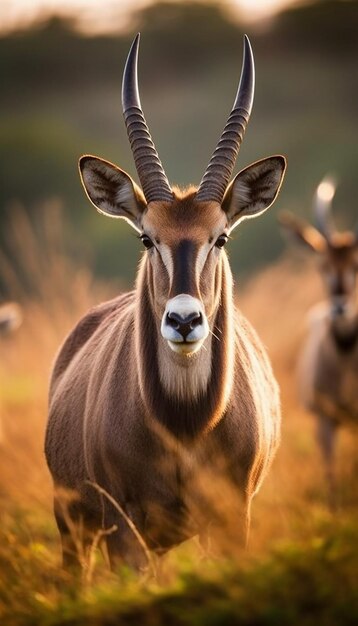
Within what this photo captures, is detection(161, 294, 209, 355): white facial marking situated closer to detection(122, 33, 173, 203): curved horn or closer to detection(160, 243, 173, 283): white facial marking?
detection(160, 243, 173, 283): white facial marking

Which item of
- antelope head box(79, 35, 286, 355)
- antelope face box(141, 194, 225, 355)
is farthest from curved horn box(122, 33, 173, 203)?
antelope face box(141, 194, 225, 355)

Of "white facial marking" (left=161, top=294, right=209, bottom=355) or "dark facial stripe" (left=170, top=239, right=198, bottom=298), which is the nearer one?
"white facial marking" (left=161, top=294, right=209, bottom=355)

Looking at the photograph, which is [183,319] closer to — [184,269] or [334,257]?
[184,269]

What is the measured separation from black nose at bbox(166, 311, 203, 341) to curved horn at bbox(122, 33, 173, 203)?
3.49 ft

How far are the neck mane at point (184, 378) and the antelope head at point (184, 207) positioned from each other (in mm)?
144

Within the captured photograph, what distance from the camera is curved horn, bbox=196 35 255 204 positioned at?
685 cm

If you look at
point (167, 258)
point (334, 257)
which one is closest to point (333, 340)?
point (334, 257)

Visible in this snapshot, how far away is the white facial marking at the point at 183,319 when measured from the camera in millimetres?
5926

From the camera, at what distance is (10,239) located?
29969 millimetres

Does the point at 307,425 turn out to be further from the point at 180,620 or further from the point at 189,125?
the point at 189,125

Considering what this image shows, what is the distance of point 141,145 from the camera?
278 inches

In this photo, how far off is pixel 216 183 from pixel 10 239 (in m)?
23.5

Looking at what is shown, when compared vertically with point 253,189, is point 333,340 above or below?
below

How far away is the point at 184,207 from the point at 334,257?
25.1ft
